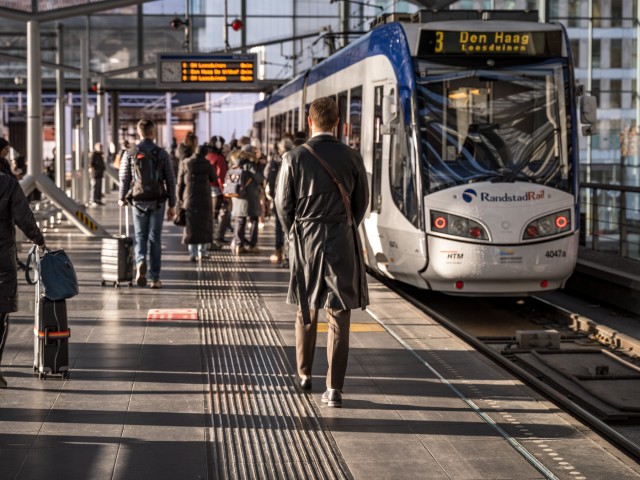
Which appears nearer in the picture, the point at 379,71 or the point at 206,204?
the point at 379,71

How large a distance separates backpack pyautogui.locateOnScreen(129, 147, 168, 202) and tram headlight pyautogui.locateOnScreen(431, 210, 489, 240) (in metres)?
3.26

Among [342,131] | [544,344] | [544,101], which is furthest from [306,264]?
[342,131]

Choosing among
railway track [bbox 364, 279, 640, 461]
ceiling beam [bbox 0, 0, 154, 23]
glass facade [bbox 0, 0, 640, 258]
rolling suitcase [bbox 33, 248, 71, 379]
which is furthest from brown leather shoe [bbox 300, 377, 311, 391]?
ceiling beam [bbox 0, 0, 154, 23]

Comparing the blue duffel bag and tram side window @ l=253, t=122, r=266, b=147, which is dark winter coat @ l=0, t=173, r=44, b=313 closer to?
the blue duffel bag

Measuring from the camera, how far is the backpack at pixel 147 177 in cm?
1367

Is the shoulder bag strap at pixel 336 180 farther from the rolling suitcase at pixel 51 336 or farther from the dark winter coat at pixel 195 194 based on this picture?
the dark winter coat at pixel 195 194

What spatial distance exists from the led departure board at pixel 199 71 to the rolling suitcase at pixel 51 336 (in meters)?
18.2

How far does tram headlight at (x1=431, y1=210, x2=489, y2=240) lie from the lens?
12406mm

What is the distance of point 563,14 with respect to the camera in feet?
86.1

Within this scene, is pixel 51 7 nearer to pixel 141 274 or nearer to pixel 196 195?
pixel 196 195

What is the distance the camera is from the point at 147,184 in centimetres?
1366

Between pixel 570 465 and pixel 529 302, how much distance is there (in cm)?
868

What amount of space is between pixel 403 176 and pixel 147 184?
2.95 meters

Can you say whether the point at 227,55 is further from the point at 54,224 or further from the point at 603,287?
the point at 603,287
